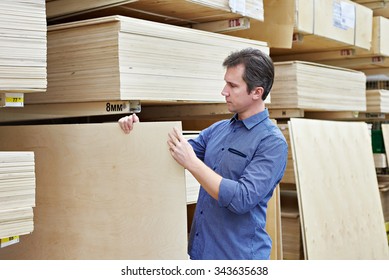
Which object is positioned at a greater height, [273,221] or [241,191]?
[241,191]

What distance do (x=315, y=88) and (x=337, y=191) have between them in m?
0.97

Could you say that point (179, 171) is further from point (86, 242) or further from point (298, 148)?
point (298, 148)

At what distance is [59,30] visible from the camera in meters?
3.90

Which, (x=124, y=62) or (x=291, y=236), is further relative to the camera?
(x=291, y=236)

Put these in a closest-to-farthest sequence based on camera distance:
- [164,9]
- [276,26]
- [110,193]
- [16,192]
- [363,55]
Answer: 1. [16,192]
2. [110,193]
3. [164,9]
4. [276,26]
5. [363,55]

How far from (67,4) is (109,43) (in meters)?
0.71

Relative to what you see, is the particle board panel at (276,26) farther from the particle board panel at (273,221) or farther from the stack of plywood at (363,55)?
the stack of plywood at (363,55)

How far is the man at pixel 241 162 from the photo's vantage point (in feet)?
10.4

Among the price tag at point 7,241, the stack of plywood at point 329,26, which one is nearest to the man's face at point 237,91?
the price tag at point 7,241

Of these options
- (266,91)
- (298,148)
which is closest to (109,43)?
(266,91)

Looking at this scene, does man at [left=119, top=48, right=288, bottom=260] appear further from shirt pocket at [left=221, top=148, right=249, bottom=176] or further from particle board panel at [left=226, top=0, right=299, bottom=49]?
particle board panel at [left=226, top=0, right=299, bottom=49]

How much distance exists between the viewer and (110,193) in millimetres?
3451

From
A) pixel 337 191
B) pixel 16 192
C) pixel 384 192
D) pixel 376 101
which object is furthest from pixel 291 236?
pixel 16 192

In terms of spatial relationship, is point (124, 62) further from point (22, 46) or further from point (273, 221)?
point (273, 221)
